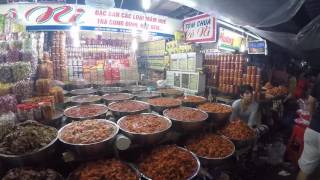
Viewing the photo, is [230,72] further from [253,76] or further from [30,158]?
[30,158]

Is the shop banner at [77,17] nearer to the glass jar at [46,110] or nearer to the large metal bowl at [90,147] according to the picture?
the glass jar at [46,110]

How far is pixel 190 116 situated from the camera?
3314mm

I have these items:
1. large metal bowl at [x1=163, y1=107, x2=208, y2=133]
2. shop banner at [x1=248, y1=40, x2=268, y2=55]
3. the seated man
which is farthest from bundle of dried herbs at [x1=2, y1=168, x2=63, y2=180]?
shop banner at [x1=248, y1=40, x2=268, y2=55]

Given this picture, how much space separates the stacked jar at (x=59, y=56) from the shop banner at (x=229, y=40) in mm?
5478

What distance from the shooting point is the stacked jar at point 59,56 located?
710 centimetres

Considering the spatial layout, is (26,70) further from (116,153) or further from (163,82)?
(163,82)

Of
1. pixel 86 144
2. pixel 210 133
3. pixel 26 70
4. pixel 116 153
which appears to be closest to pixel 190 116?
pixel 210 133

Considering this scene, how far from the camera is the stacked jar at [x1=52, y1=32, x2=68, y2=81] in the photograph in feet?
23.3

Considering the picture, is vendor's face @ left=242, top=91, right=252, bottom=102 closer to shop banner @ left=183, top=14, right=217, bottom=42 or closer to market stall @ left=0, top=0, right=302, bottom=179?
market stall @ left=0, top=0, right=302, bottom=179

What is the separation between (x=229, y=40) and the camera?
7.13 m

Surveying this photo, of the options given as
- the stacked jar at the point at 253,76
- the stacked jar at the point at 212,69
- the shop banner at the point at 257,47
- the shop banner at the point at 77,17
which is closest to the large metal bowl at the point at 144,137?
the stacked jar at the point at 253,76

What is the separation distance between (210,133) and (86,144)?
206 centimetres

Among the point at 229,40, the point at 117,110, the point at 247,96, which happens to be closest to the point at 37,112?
the point at 117,110

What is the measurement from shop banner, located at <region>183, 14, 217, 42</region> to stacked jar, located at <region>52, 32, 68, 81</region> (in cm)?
461
